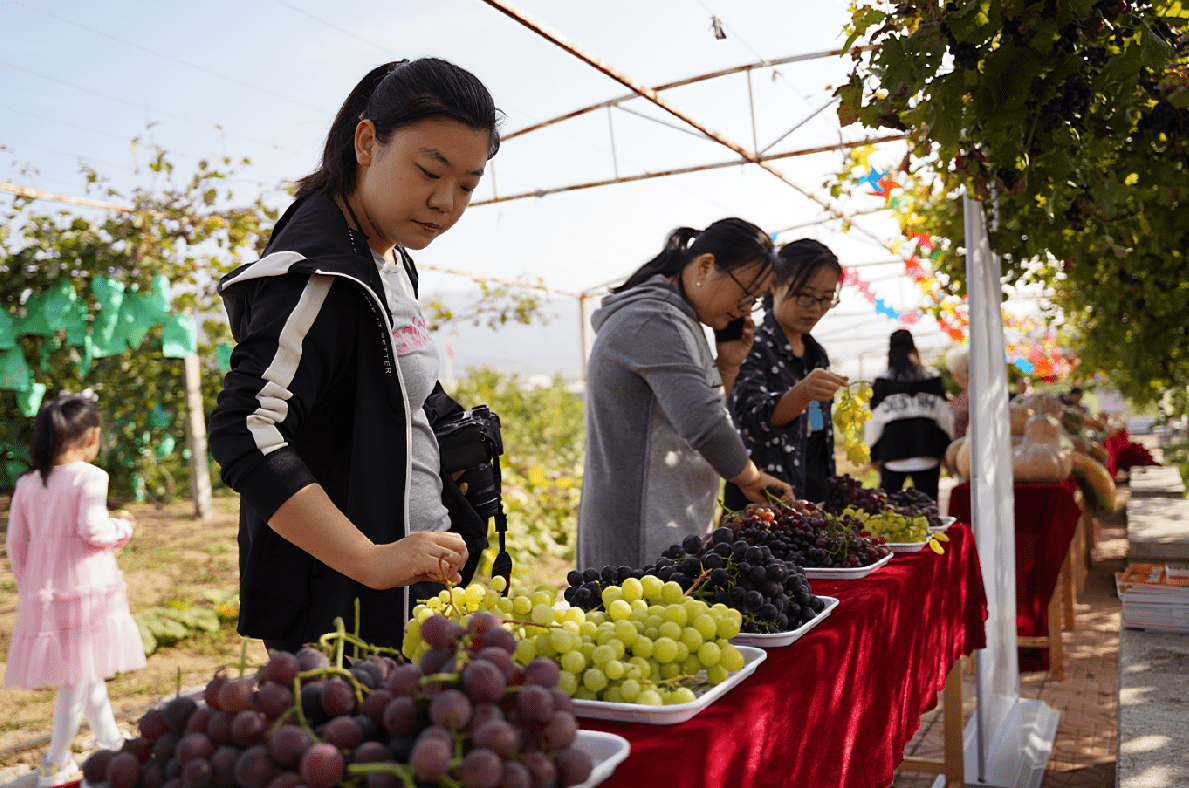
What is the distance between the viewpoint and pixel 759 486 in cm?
237

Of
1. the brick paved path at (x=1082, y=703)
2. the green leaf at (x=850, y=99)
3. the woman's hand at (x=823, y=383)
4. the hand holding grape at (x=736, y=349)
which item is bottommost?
the brick paved path at (x=1082, y=703)

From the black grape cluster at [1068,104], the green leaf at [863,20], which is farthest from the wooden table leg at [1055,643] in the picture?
the green leaf at [863,20]

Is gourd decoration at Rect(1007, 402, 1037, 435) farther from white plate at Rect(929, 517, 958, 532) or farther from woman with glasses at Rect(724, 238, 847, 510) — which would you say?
white plate at Rect(929, 517, 958, 532)

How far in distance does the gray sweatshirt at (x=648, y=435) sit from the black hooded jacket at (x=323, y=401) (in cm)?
95

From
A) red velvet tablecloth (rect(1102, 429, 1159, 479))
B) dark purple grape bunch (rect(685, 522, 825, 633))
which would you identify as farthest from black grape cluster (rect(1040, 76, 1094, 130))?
red velvet tablecloth (rect(1102, 429, 1159, 479))

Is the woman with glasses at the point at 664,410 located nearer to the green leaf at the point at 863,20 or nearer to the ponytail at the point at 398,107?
the green leaf at the point at 863,20

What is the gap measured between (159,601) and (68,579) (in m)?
2.11

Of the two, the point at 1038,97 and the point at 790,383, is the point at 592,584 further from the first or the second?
the point at 790,383

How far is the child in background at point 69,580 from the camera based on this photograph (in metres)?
3.34

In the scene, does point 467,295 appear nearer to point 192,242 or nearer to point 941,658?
point 192,242

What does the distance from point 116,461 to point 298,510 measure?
26.2 feet

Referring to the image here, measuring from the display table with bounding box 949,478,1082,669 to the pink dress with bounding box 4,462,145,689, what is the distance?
12.1 ft

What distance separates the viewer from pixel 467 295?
9.43m

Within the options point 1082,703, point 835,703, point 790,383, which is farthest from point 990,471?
point 1082,703
